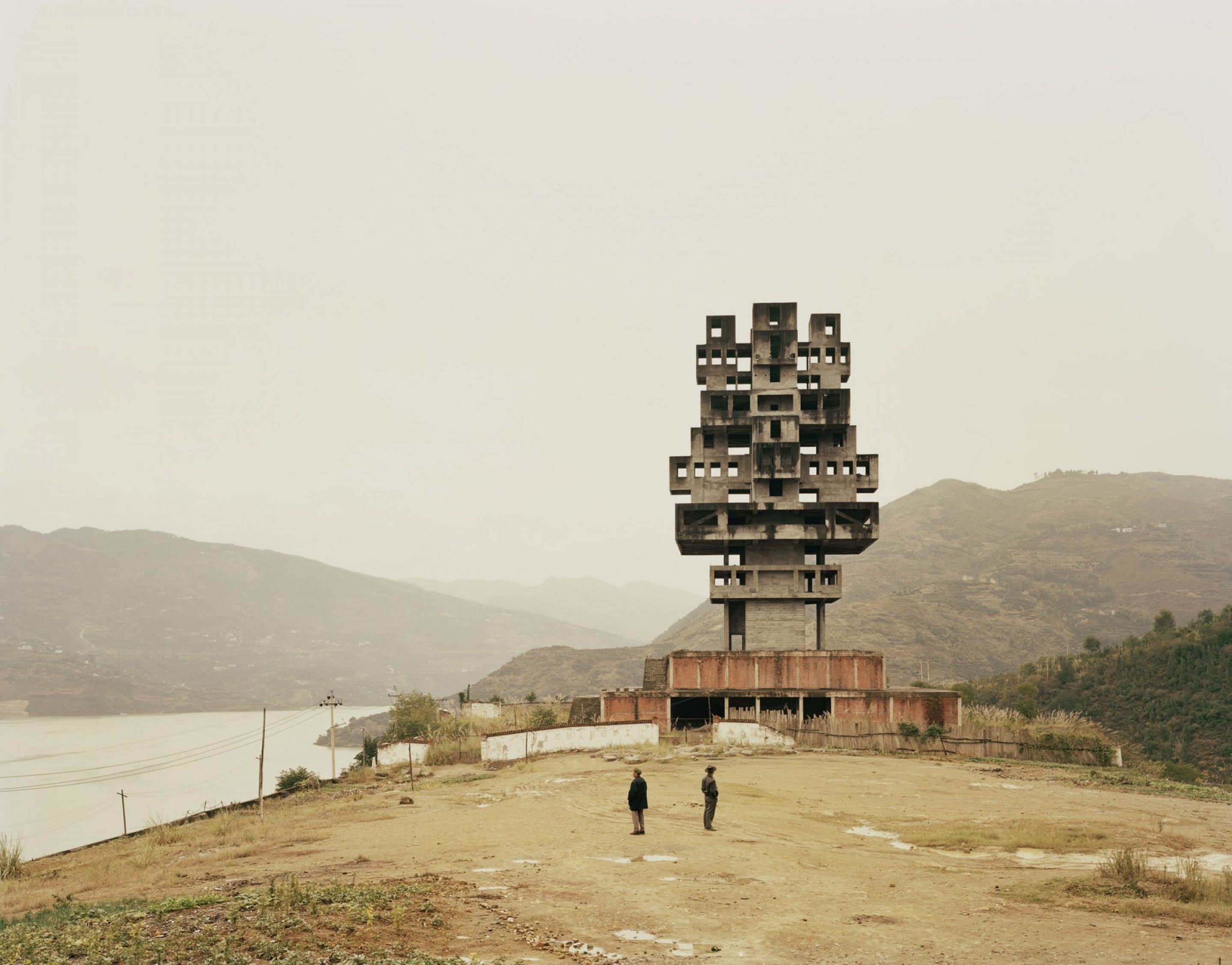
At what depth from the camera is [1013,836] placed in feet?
80.2

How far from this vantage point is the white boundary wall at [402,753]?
5575 cm

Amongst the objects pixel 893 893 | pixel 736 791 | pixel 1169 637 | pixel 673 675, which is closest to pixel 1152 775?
pixel 736 791

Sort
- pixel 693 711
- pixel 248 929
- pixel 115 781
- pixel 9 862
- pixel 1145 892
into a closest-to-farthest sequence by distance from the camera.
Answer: pixel 248 929 → pixel 1145 892 → pixel 9 862 → pixel 693 711 → pixel 115 781

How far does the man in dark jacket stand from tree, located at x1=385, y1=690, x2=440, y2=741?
49380mm

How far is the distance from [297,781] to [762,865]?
159ft

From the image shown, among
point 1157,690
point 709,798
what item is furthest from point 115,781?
point 709,798

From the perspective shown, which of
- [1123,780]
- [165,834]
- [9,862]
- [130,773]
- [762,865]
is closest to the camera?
[762,865]

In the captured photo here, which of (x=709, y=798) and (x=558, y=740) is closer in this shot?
(x=709, y=798)

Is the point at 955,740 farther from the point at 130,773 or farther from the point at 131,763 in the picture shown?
the point at 131,763

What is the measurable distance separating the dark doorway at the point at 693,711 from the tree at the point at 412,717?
22.1 metres

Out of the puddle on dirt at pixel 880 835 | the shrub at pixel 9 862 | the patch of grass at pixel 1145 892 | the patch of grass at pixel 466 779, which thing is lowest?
the shrub at pixel 9 862

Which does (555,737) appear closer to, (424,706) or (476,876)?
(476,876)

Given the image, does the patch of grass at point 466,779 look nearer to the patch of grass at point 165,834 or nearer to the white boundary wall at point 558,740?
the white boundary wall at point 558,740

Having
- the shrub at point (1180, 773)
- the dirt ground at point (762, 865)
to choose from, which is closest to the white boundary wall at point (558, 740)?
the dirt ground at point (762, 865)
